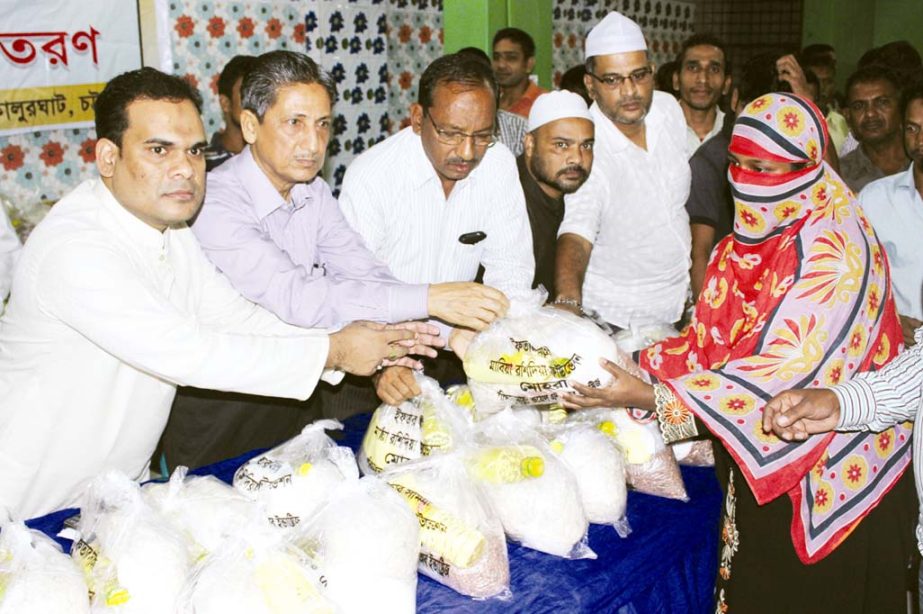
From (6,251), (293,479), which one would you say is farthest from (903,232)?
(6,251)

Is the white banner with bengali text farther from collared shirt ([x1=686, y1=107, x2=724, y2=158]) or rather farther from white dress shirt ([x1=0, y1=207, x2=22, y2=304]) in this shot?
collared shirt ([x1=686, y1=107, x2=724, y2=158])

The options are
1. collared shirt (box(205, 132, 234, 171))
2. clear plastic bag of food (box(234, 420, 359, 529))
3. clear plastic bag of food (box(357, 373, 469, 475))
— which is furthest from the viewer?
collared shirt (box(205, 132, 234, 171))

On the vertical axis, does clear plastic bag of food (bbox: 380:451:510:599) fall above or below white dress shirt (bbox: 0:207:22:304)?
below

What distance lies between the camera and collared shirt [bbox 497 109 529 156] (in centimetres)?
588

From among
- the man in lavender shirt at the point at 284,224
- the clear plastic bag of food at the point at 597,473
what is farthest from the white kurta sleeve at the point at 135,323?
the clear plastic bag of food at the point at 597,473

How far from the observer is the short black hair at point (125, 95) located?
222 cm

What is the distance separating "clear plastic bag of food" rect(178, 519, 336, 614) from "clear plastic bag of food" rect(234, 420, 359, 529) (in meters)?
0.26

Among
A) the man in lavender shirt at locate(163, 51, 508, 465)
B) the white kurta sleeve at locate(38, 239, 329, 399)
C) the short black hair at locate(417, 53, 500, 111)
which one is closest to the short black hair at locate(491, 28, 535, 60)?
the short black hair at locate(417, 53, 500, 111)

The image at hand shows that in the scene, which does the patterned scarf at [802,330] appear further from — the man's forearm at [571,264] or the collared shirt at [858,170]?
the collared shirt at [858,170]

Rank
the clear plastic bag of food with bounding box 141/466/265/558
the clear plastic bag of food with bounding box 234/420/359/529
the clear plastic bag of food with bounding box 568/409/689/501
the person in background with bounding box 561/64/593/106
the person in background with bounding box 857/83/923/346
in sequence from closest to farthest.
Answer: the clear plastic bag of food with bounding box 141/466/265/558 < the clear plastic bag of food with bounding box 234/420/359/529 < the clear plastic bag of food with bounding box 568/409/689/501 < the person in background with bounding box 857/83/923/346 < the person in background with bounding box 561/64/593/106

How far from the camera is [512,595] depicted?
1910 millimetres

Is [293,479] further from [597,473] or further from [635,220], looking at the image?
[635,220]

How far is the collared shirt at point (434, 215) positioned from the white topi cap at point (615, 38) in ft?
2.70

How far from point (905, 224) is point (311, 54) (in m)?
3.76
